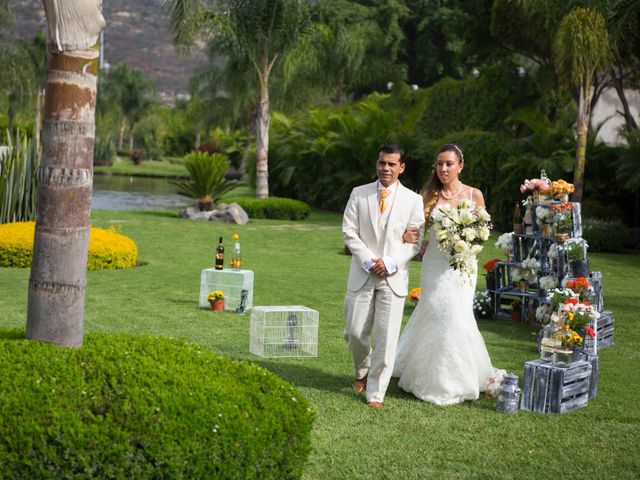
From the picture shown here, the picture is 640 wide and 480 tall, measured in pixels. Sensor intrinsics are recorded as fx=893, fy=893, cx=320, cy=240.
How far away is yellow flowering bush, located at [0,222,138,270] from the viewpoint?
14211 millimetres

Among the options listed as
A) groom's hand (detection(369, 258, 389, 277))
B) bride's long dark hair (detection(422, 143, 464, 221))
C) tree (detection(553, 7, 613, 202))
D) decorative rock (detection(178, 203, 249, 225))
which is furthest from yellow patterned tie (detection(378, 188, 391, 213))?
decorative rock (detection(178, 203, 249, 225))

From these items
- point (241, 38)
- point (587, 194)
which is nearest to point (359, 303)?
point (587, 194)

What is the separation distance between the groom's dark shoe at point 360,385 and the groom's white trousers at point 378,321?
341 millimetres

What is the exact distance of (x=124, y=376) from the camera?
14.5ft

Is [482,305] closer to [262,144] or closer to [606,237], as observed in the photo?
[606,237]

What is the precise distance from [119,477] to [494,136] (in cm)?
2298

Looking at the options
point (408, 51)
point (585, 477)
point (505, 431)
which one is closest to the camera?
point (585, 477)

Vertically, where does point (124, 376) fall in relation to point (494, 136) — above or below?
below

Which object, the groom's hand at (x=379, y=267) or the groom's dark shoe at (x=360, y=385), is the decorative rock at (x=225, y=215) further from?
the groom's hand at (x=379, y=267)

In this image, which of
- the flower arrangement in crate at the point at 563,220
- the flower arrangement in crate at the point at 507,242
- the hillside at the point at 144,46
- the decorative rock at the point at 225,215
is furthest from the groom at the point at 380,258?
the hillside at the point at 144,46

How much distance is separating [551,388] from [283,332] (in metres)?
2.86

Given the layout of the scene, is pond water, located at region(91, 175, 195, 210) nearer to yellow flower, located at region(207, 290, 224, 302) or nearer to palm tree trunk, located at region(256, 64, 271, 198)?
palm tree trunk, located at region(256, 64, 271, 198)

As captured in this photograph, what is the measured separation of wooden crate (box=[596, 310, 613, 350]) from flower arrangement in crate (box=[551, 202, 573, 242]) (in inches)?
40.4

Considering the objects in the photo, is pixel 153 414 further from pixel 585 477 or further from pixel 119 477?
pixel 585 477
